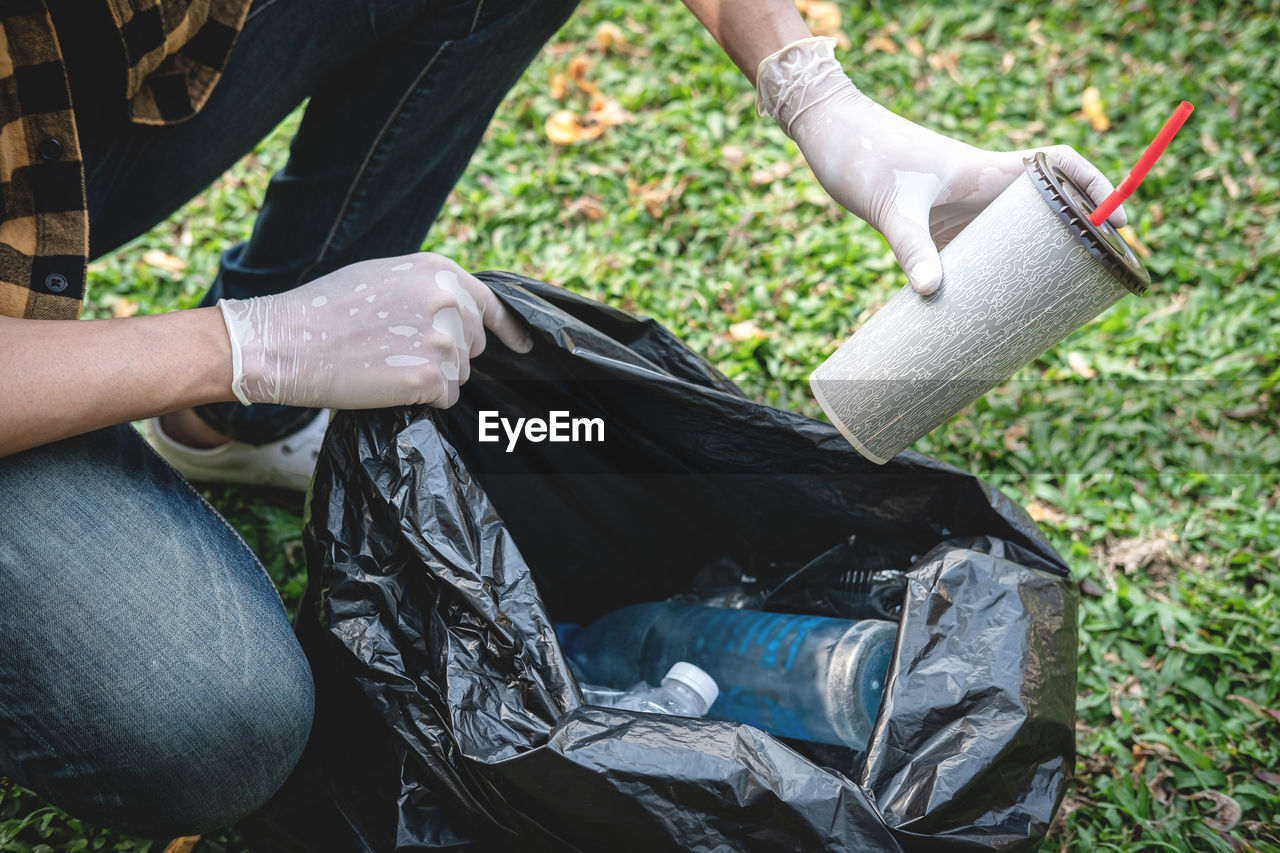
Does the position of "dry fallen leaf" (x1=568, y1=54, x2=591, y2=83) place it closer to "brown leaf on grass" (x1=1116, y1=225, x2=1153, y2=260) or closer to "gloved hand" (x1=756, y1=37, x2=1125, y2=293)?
"gloved hand" (x1=756, y1=37, x2=1125, y2=293)

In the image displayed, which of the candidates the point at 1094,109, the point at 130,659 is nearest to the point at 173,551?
the point at 130,659

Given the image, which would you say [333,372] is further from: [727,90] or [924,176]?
[727,90]

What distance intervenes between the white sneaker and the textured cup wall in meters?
0.96

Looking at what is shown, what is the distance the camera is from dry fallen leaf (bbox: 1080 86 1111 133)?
2234 millimetres

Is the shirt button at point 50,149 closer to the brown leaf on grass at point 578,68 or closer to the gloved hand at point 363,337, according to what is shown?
the gloved hand at point 363,337

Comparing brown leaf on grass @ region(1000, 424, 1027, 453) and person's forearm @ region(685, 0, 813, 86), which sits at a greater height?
person's forearm @ region(685, 0, 813, 86)

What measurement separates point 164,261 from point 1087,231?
1.85 metres

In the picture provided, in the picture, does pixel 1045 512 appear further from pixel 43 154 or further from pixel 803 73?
pixel 43 154

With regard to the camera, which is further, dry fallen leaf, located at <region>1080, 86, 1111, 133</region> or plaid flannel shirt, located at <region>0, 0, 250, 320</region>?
dry fallen leaf, located at <region>1080, 86, 1111, 133</region>

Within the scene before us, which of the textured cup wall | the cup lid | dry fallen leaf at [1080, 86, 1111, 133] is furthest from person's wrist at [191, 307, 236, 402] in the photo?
dry fallen leaf at [1080, 86, 1111, 133]

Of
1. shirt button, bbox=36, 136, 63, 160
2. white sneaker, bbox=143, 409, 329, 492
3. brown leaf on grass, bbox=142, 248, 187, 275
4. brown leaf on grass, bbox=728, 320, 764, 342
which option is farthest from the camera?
brown leaf on grass, bbox=142, 248, 187, 275

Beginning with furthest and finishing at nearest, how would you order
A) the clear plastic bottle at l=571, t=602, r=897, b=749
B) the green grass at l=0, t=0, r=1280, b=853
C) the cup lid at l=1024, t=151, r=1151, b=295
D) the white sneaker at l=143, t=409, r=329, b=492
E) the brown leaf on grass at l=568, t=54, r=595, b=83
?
the brown leaf on grass at l=568, t=54, r=595, b=83, the white sneaker at l=143, t=409, r=329, b=492, the green grass at l=0, t=0, r=1280, b=853, the clear plastic bottle at l=571, t=602, r=897, b=749, the cup lid at l=1024, t=151, r=1151, b=295

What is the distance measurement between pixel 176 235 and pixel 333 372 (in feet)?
4.31

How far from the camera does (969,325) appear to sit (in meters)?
0.88
